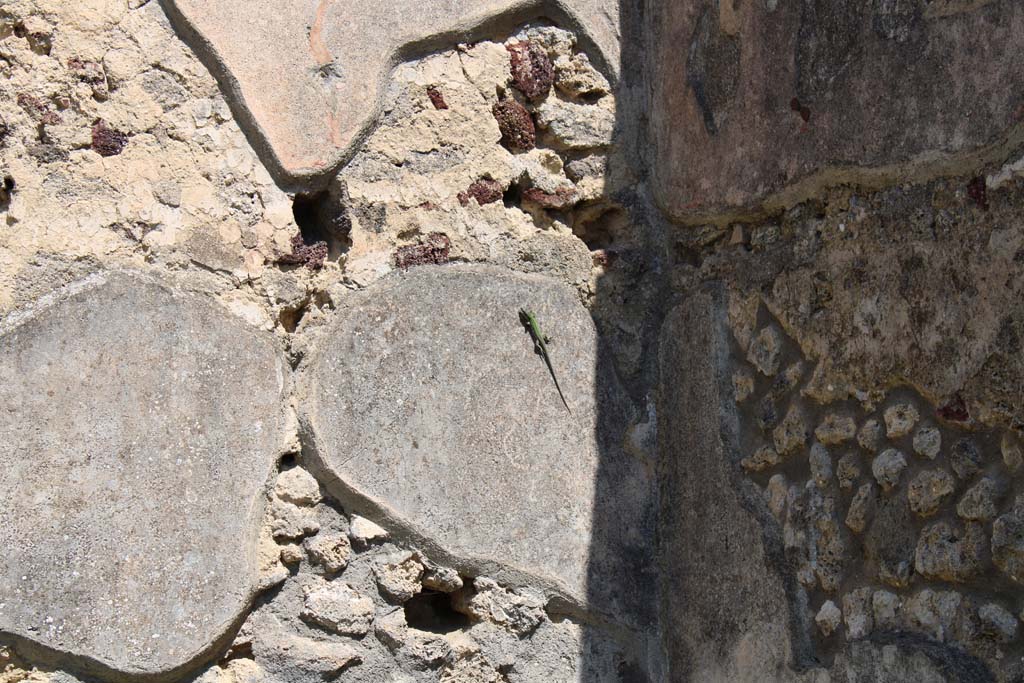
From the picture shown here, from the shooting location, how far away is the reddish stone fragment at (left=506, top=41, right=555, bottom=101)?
280 cm

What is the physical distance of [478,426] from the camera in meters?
2.55

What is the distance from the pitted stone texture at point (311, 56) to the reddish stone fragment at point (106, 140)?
24 centimetres

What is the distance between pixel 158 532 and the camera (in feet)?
7.17

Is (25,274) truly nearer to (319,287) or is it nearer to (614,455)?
(319,287)

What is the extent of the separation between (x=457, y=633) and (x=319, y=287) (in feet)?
2.42

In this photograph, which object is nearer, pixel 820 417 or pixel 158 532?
pixel 158 532

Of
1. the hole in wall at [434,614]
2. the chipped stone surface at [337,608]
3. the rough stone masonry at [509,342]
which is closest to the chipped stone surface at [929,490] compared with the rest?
the rough stone masonry at [509,342]

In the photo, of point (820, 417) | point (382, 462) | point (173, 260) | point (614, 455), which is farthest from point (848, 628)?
point (173, 260)

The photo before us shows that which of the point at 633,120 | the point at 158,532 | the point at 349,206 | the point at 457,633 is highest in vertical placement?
the point at 633,120

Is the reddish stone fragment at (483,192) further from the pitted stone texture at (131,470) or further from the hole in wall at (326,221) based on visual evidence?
the pitted stone texture at (131,470)

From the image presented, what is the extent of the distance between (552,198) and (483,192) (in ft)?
0.60

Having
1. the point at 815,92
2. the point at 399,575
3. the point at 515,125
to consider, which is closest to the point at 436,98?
the point at 515,125

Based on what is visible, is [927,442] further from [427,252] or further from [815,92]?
[427,252]

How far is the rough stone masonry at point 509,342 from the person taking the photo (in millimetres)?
2109
